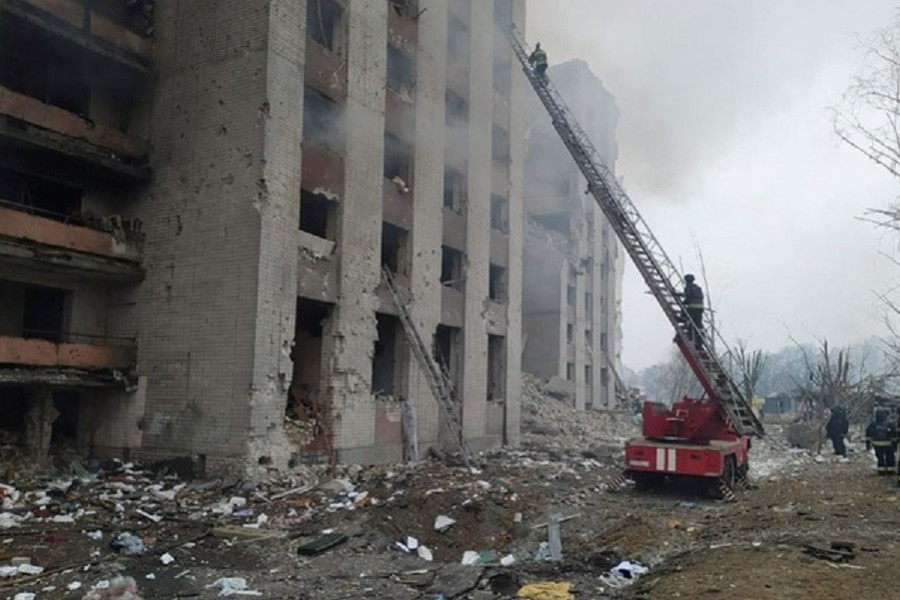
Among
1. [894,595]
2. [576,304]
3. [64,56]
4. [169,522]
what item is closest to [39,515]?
[169,522]

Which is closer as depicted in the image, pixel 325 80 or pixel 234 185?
pixel 234 185

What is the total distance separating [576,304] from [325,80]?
27.2 metres

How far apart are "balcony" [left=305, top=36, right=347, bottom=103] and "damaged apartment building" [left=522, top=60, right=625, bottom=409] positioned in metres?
22.6

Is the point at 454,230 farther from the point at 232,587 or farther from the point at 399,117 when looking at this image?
the point at 232,587

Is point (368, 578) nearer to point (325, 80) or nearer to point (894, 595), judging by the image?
point (894, 595)

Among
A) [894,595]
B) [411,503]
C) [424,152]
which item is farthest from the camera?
[424,152]

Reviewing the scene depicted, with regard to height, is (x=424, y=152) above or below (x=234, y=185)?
above

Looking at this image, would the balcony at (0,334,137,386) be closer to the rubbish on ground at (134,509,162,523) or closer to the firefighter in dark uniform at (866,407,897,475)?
the rubbish on ground at (134,509,162,523)

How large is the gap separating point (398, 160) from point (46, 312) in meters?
8.17

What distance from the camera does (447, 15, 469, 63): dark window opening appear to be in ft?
63.7

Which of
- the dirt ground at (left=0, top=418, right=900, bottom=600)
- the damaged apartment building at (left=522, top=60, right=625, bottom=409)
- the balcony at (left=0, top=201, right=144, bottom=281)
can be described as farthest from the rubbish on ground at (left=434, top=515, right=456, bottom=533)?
Answer: the damaged apartment building at (left=522, top=60, right=625, bottom=409)

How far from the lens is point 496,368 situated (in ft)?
67.3

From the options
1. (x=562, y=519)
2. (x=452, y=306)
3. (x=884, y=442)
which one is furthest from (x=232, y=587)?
(x=884, y=442)

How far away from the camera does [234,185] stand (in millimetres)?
12836
